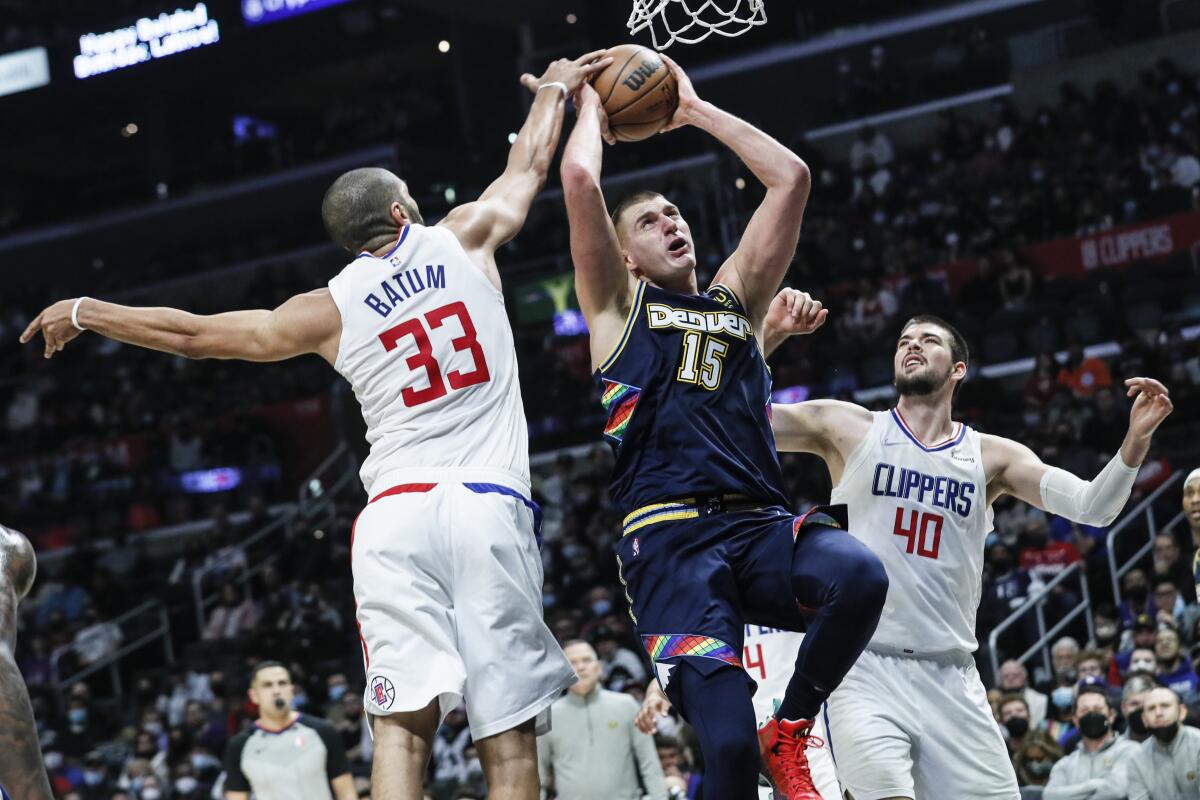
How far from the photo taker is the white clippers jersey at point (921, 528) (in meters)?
7.08

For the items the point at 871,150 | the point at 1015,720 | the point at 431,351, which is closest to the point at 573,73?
the point at 431,351

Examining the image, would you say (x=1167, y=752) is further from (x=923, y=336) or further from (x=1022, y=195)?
(x=1022, y=195)

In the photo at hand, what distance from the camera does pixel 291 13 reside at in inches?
990

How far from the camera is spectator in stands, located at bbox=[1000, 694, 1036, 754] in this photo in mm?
11742

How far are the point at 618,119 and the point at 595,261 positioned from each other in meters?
0.79

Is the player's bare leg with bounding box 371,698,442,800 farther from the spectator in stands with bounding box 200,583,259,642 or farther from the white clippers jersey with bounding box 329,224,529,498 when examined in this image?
the spectator in stands with bounding box 200,583,259,642

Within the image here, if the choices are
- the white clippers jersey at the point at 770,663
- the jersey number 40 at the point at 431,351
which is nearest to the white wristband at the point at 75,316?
the jersey number 40 at the point at 431,351

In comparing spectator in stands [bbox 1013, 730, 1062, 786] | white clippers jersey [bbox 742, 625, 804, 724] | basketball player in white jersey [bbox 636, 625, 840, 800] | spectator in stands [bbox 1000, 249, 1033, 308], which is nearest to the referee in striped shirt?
basketball player in white jersey [bbox 636, 625, 840, 800]

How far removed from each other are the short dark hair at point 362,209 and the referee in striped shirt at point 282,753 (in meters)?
5.88

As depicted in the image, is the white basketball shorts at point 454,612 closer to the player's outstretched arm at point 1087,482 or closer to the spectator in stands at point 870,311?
the player's outstretched arm at point 1087,482

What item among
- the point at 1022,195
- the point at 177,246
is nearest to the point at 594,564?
the point at 1022,195

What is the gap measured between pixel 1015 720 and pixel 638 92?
7347mm

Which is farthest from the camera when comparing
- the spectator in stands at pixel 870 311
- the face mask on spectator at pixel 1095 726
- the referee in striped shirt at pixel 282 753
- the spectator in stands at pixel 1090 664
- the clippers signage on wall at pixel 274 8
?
the clippers signage on wall at pixel 274 8

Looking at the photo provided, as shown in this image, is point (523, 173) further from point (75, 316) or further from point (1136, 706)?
point (1136, 706)
